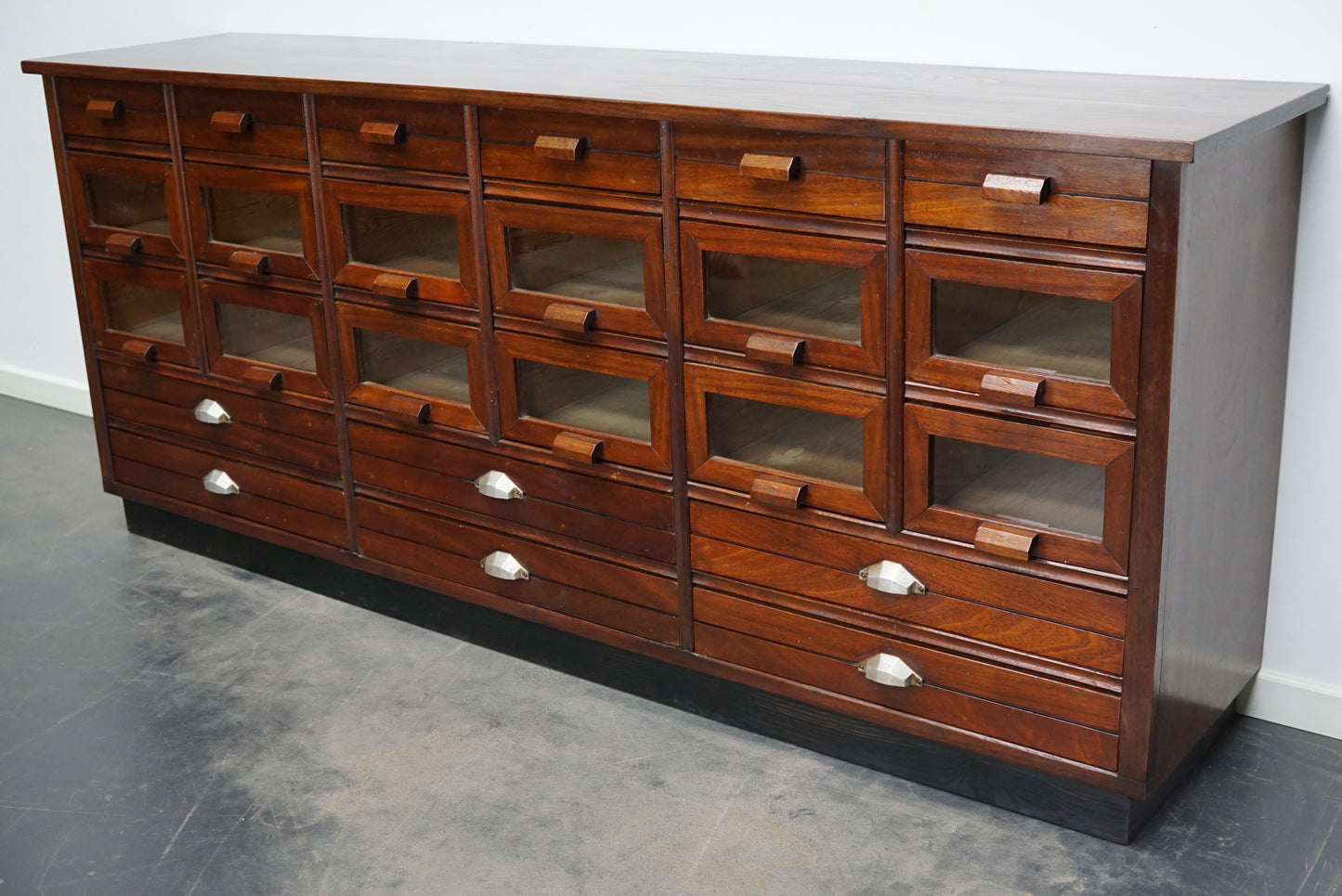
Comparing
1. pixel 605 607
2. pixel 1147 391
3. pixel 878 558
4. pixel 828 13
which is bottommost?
pixel 605 607

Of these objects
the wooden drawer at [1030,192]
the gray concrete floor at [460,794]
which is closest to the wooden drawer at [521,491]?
the gray concrete floor at [460,794]

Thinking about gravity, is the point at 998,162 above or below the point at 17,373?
above

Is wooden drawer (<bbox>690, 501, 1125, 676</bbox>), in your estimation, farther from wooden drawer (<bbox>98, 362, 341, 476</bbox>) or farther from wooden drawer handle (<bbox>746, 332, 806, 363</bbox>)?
wooden drawer (<bbox>98, 362, 341, 476</bbox>)

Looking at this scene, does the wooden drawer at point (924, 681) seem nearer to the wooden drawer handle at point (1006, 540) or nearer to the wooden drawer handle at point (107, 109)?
the wooden drawer handle at point (1006, 540)

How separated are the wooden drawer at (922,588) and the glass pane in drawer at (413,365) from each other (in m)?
0.60

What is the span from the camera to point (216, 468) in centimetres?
336

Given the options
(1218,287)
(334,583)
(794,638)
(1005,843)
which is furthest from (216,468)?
(1218,287)

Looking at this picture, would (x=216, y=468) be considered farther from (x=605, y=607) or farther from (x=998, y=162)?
(x=998, y=162)

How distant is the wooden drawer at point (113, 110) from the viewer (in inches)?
122

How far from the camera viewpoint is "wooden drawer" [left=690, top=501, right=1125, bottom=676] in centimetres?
221

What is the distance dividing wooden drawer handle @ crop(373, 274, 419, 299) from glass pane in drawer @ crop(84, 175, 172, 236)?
2.25 feet

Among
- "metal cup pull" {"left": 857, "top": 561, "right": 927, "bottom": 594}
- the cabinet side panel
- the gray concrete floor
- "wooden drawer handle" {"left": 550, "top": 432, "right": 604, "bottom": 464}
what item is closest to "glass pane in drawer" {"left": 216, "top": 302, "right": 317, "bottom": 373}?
the gray concrete floor

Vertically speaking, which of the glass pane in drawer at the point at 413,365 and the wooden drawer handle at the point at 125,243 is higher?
the wooden drawer handle at the point at 125,243

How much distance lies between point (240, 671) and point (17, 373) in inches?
85.6
